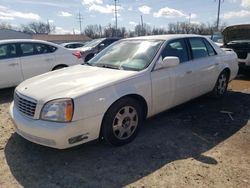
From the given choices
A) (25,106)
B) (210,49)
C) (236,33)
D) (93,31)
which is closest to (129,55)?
(25,106)

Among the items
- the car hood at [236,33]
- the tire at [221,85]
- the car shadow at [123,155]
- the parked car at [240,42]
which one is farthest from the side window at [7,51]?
the car hood at [236,33]

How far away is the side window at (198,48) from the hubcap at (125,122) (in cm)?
197

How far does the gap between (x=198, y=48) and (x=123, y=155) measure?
290 cm

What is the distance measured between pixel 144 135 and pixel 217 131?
1215mm

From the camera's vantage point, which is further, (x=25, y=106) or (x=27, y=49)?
(x=27, y=49)

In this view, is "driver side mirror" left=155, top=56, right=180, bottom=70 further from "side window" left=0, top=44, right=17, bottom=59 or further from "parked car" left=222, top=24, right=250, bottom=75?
"parked car" left=222, top=24, right=250, bottom=75

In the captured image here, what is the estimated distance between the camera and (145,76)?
3996mm

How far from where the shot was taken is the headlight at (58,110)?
10.5 ft

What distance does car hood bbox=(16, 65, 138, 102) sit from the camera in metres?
3.38

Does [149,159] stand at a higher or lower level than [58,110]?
lower

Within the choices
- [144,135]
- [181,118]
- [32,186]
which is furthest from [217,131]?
[32,186]

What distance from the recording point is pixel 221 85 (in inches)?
242

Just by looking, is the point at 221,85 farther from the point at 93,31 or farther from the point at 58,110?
the point at 93,31

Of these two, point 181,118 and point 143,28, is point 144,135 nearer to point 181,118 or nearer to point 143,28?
point 181,118
